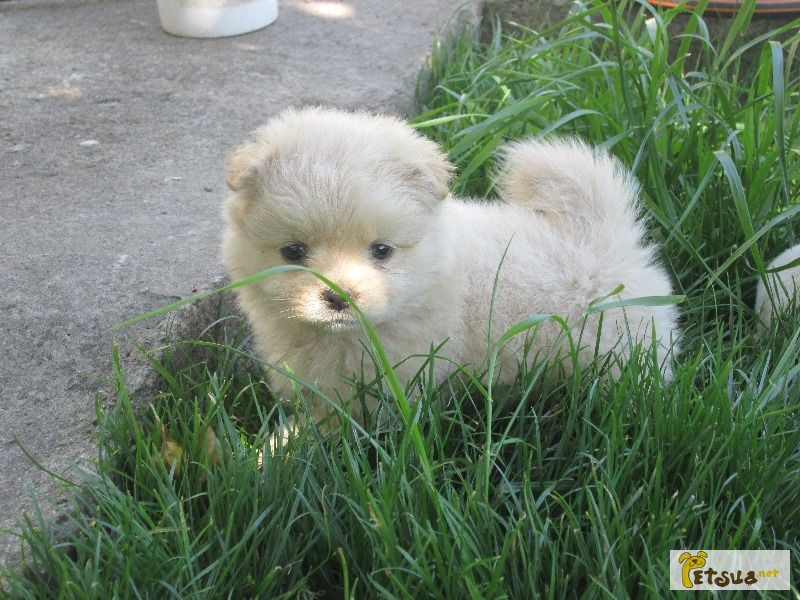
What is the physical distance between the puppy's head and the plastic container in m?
2.47

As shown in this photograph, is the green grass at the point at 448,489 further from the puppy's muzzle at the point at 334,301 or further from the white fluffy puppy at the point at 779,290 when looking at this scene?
the puppy's muzzle at the point at 334,301

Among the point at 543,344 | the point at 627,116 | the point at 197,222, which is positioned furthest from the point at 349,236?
the point at 627,116

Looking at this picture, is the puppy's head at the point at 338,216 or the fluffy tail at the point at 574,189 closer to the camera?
the puppy's head at the point at 338,216

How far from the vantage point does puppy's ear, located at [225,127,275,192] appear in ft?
7.34

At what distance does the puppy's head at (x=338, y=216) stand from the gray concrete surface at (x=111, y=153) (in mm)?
574

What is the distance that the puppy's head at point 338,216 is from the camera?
2156 mm

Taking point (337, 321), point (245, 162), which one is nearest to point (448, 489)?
point (337, 321)

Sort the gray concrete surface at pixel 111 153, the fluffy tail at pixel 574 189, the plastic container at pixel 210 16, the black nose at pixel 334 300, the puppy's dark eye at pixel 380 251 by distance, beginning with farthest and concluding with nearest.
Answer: the plastic container at pixel 210 16
the fluffy tail at pixel 574 189
the gray concrete surface at pixel 111 153
the puppy's dark eye at pixel 380 251
the black nose at pixel 334 300

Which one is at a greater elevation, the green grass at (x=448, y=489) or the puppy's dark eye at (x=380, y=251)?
the puppy's dark eye at (x=380, y=251)

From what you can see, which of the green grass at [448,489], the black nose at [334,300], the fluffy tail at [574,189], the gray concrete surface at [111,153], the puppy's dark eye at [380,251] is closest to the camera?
the green grass at [448,489]

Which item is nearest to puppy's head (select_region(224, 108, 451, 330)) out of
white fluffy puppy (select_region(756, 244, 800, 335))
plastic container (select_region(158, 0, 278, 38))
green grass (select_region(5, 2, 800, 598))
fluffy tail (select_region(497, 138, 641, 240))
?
green grass (select_region(5, 2, 800, 598))

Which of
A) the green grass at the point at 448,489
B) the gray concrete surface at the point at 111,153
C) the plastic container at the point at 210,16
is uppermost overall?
the plastic container at the point at 210,16

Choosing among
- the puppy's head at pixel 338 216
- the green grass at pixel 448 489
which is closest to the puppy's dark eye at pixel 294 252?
the puppy's head at pixel 338 216

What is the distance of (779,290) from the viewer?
2838 mm
